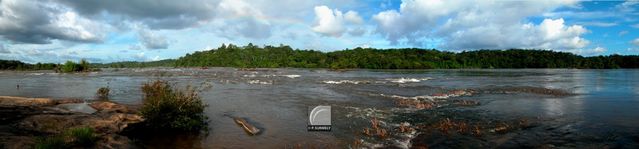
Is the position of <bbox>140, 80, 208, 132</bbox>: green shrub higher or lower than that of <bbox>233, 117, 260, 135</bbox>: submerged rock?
higher

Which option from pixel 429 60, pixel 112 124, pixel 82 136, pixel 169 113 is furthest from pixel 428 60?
pixel 82 136

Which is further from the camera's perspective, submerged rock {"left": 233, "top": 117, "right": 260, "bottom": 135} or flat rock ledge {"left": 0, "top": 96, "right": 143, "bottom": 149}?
submerged rock {"left": 233, "top": 117, "right": 260, "bottom": 135}

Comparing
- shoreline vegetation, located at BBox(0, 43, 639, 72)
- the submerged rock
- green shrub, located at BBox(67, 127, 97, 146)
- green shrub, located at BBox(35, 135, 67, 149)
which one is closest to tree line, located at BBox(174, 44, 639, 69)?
shoreline vegetation, located at BBox(0, 43, 639, 72)

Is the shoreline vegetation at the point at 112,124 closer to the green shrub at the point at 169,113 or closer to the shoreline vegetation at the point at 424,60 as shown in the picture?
the green shrub at the point at 169,113

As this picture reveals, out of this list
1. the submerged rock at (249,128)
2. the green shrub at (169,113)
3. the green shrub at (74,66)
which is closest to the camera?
the green shrub at (169,113)

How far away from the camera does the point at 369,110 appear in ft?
73.7

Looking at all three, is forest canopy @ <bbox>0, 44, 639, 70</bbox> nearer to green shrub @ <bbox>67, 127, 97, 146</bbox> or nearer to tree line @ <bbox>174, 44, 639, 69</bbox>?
tree line @ <bbox>174, 44, 639, 69</bbox>

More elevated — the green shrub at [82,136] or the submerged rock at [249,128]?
the green shrub at [82,136]

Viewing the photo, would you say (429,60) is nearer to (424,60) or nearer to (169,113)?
(424,60)

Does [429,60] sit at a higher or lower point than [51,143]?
higher

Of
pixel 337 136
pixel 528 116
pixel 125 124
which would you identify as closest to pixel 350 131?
pixel 337 136

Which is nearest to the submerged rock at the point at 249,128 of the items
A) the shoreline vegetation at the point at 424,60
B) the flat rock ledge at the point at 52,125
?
the flat rock ledge at the point at 52,125

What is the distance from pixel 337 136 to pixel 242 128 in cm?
419

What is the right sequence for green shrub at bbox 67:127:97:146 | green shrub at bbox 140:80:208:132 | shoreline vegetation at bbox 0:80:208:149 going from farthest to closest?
green shrub at bbox 140:80:208:132, shoreline vegetation at bbox 0:80:208:149, green shrub at bbox 67:127:97:146
